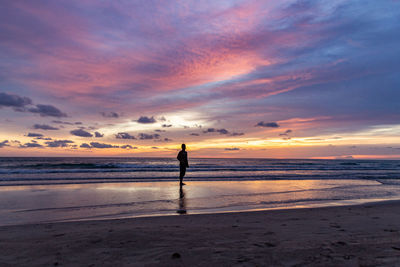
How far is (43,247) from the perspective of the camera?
15.2ft

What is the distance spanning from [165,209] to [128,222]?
7.59 ft

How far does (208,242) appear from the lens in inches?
188

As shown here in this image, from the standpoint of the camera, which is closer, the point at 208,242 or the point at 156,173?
the point at 208,242

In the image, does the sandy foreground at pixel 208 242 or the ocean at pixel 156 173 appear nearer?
the sandy foreground at pixel 208 242

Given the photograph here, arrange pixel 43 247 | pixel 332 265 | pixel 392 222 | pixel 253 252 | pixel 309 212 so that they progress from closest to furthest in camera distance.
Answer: pixel 332 265 → pixel 253 252 → pixel 43 247 → pixel 392 222 → pixel 309 212

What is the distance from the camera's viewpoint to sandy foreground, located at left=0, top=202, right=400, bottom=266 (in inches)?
153

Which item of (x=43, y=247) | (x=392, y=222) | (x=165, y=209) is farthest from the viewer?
(x=165, y=209)

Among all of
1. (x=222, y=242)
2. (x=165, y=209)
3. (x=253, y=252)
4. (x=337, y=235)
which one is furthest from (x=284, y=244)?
(x=165, y=209)

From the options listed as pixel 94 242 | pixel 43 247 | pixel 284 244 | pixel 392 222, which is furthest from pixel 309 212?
pixel 43 247

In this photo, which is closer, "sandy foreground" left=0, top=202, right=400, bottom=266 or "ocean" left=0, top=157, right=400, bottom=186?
"sandy foreground" left=0, top=202, right=400, bottom=266

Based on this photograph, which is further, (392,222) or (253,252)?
(392,222)

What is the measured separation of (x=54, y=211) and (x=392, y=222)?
34.3 feet

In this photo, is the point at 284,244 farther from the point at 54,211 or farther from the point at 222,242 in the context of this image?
the point at 54,211

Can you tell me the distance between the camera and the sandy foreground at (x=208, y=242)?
389 cm
